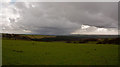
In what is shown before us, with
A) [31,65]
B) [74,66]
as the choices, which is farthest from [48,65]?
[74,66]

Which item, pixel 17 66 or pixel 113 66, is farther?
pixel 113 66

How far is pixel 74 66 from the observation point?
11203mm

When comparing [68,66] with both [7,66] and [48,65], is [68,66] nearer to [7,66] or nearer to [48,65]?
[48,65]

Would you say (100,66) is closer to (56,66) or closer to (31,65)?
(56,66)

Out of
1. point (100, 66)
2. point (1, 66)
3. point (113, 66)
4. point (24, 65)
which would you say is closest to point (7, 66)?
point (1, 66)

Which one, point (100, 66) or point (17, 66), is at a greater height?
point (17, 66)

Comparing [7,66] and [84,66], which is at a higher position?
[7,66]

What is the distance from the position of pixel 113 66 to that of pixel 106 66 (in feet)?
2.48

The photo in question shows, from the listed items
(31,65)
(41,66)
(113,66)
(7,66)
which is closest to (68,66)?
(41,66)

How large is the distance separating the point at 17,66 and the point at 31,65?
125 cm

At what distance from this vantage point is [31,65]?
11.3 m

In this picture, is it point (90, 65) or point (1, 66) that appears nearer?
point (1, 66)

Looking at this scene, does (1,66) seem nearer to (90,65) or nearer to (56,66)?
(56,66)

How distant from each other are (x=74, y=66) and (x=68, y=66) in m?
0.56
